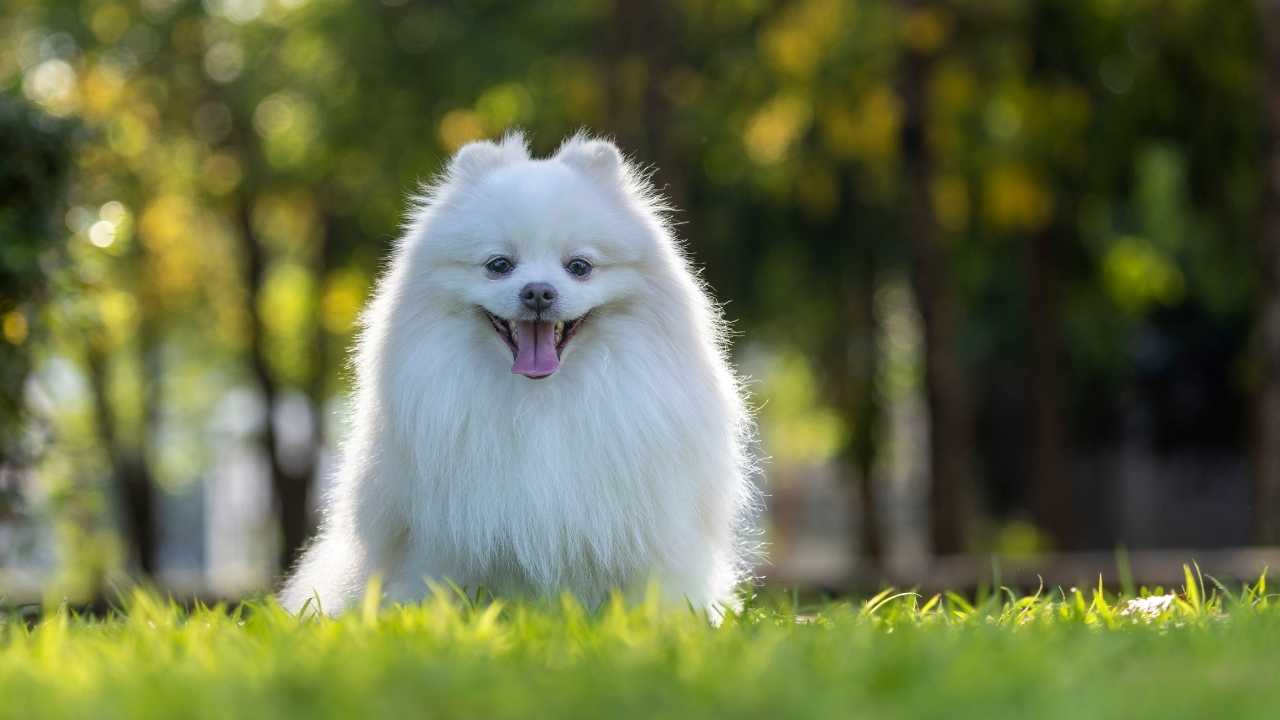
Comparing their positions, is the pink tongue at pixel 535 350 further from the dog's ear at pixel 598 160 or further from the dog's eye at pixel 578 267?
the dog's ear at pixel 598 160

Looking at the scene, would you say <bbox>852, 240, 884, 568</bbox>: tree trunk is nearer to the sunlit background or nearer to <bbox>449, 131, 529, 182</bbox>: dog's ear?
the sunlit background

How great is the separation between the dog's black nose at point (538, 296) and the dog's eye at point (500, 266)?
0.18 meters

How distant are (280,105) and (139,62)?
153cm

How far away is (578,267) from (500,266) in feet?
0.82

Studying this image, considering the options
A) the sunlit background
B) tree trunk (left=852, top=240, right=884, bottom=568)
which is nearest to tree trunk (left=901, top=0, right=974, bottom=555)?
the sunlit background

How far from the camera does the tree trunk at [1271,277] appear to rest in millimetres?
11828

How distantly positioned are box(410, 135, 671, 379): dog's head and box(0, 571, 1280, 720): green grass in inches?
37.0

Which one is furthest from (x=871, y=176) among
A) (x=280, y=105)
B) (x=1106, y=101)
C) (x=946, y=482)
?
(x=280, y=105)

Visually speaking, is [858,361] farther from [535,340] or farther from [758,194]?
[535,340]

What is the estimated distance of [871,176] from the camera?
18.3 meters

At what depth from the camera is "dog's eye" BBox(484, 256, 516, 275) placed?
545 cm

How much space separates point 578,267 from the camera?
18.0 ft

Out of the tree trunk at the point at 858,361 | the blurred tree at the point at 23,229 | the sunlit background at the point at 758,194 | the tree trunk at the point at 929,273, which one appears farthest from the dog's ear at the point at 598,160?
the tree trunk at the point at 858,361

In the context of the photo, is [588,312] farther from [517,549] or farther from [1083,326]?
[1083,326]
